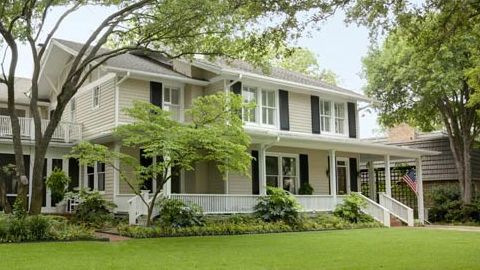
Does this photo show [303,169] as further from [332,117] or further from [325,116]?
[332,117]

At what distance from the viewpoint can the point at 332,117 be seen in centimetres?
2342

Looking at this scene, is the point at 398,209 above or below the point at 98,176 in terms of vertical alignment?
below

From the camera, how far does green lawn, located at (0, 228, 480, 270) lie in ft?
29.0

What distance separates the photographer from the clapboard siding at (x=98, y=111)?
18.8m

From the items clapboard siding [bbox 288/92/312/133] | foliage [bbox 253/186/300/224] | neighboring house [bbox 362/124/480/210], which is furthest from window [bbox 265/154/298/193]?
neighboring house [bbox 362/124/480/210]

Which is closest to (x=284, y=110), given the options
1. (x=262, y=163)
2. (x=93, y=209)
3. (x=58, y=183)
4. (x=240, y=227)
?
(x=262, y=163)

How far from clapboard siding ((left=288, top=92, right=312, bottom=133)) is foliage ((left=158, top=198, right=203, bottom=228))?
289 inches

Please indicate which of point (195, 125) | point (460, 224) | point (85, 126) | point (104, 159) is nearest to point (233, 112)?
point (195, 125)

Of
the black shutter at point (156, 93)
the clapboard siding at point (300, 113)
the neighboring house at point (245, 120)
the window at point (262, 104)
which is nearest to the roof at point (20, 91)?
the neighboring house at point (245, 120)

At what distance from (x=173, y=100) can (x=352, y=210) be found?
792cm

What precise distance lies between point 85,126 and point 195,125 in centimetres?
Answer: 716

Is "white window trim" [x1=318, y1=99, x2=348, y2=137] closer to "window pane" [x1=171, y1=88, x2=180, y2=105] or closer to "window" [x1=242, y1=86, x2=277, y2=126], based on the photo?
"window" [x1=242, y1=86, x2=277, y2=126]

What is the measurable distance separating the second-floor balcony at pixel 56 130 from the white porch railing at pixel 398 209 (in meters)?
12.4

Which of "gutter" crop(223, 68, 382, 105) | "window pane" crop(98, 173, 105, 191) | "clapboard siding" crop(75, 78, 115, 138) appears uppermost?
"gutter" crop(223, 68, 382, 105)
